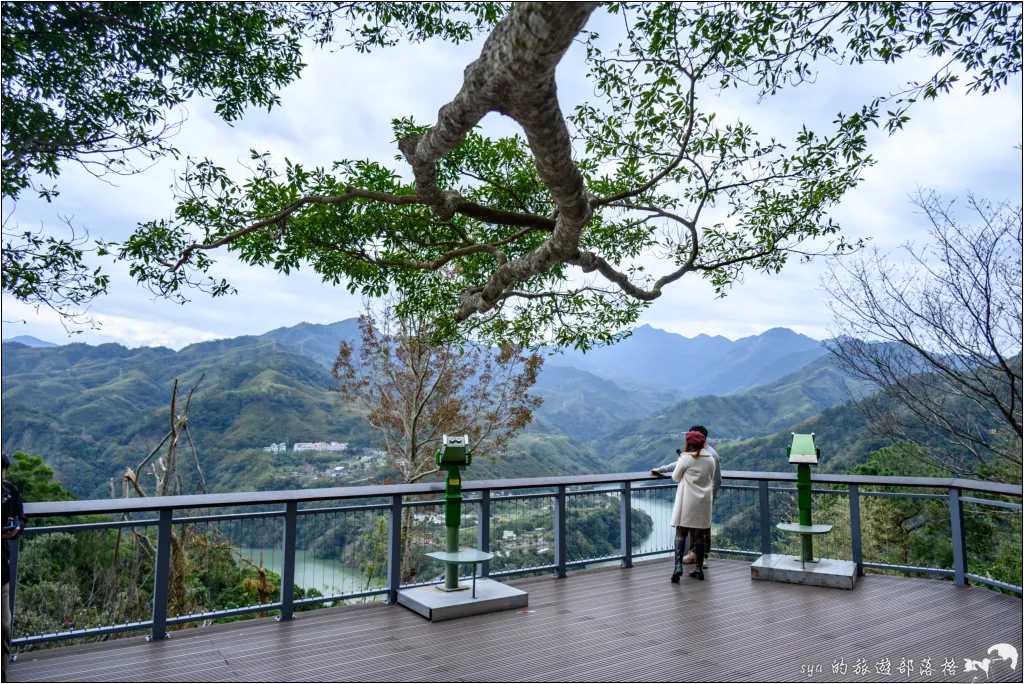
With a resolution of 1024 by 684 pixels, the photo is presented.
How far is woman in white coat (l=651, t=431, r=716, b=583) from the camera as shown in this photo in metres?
6.29

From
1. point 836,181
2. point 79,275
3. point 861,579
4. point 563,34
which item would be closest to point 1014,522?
point 861,579

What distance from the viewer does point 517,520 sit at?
632 centimetres

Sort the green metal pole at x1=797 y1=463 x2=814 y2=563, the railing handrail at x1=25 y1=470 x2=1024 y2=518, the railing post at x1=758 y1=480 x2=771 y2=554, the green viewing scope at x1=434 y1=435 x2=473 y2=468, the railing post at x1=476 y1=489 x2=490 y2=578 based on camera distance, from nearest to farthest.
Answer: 1. the railing handrail at x1=25 y1=470 x2=1024 y2=518
2. the green viewing scope at x1=434 y1=435 x2=473 y2=468
3. the railing post at x1=476 y1=489 x2=490 y2=578
4. the green metal pole at x1=797 y1=463 x2=814 y2=563
5. the railing post at x1=758 y1=480 x2=771 y2=554

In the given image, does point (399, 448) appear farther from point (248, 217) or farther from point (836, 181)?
point (836, 181)

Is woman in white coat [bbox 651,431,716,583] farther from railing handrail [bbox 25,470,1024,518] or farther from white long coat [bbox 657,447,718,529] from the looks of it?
railing handrail [bbox 25,470,1024,518]

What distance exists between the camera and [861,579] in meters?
6.41

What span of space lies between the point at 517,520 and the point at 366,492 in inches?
71.0

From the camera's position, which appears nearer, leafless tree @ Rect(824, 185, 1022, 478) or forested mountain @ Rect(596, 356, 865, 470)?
leafless tree @ Rect(824, 185, 1022, 478)

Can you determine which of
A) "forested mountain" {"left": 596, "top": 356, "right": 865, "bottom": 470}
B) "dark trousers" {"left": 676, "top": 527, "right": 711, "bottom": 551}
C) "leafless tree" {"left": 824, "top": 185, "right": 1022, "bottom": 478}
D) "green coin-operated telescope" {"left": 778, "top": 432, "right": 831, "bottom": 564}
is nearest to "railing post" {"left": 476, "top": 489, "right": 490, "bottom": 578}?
"dark trousers" {"left": 676, "top": 527, "right": 711, "bottom": 551}

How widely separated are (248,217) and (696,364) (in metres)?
80.7

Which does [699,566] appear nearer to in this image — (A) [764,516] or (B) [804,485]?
(A) [764,516]

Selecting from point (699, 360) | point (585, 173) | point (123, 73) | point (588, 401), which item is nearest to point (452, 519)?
point (585, 173)

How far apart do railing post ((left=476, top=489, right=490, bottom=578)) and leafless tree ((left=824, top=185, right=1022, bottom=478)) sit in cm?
770

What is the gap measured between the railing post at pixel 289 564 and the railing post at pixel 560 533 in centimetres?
264
